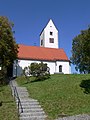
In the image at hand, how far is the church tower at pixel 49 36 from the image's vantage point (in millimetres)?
63969

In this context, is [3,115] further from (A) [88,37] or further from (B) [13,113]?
(A) [88,37]

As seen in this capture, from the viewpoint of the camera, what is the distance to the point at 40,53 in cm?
5528

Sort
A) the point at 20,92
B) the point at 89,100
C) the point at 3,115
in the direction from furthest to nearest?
1. the point at 20,92
2. the point at 89,100
3. the point at 3,115

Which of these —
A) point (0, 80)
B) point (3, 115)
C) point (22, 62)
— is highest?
point (22, 62)

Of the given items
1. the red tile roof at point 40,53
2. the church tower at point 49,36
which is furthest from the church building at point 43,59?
the church tower at point 49,36

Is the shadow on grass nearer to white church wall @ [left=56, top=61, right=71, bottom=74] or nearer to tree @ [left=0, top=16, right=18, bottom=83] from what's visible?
tree @ [left=0, top=16, right=18, bottom=83]

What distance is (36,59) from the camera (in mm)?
53000

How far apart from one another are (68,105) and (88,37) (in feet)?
32.9

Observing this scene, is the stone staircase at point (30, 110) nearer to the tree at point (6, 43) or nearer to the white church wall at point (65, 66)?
the tree at point (6, 43)

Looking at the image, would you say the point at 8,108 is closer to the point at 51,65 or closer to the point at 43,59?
the point at 43,59

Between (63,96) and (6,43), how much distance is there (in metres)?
16.1

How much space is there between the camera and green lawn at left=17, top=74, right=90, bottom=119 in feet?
65.8

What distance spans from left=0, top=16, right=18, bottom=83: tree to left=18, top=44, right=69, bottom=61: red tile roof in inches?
473

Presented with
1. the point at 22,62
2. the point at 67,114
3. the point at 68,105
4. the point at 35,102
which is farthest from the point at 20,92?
the point at 22,62
